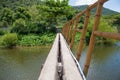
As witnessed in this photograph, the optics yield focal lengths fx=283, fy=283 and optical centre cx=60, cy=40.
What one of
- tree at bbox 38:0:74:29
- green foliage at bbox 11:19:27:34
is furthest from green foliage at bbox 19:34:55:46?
tree at bbox 38:0:74:29

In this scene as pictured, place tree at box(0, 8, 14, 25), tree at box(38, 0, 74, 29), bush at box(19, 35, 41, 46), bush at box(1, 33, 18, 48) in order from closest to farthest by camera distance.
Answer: bush at box(1, 33, 18, 48)
bush at box(19, 35, 41, 46)
tree at box(38, 0, 74, 29)
tree at box(0, 8, 14, 25)

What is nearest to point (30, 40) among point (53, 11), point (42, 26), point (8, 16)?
point (42, 26)

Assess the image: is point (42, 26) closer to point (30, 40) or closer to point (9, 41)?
point (30, 40)

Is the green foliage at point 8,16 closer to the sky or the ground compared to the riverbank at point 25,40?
closer to the sky

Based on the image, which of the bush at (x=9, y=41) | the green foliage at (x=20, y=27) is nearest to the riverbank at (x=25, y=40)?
the bush at (x=9, y=41)

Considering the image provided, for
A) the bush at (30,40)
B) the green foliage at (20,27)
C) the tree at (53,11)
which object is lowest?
the bush at (30,40)

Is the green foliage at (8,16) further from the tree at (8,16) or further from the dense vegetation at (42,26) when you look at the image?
the dense vegetation at (42,26)

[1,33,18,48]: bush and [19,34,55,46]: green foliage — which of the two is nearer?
[1,33,18,48]: bush

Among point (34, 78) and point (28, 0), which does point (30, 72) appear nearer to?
point (34, 78)

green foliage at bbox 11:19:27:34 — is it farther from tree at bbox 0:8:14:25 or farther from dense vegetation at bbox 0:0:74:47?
tree at bbox 0:8:14:25

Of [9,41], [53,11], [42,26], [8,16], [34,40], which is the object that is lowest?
[34,40]

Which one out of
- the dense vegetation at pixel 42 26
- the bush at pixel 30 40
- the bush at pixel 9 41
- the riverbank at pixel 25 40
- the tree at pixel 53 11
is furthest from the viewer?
the tree at pixel 53 11

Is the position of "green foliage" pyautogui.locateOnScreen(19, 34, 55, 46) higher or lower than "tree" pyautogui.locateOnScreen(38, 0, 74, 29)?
lower

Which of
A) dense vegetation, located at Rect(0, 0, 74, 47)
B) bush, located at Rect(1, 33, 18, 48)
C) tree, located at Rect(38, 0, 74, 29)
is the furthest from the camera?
tree, located at Rect(38, 0, 74, 29)
